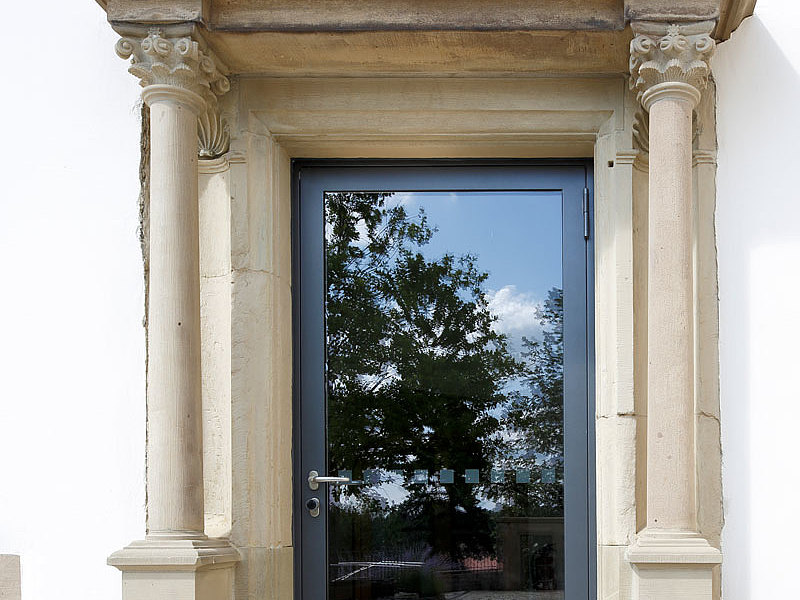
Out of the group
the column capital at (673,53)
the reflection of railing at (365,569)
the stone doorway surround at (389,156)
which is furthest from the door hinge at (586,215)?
the reflection of railing at (365,569)

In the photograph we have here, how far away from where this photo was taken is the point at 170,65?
330 cm

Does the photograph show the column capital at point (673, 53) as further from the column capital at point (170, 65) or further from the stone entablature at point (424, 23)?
the column capital at point (170, 65)

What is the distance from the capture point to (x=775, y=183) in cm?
357

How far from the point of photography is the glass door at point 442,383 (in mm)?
3730

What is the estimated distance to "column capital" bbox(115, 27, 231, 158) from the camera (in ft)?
10.8

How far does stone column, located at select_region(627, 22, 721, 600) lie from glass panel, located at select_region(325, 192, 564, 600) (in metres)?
0.63

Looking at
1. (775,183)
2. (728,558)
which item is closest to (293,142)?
(775,183)

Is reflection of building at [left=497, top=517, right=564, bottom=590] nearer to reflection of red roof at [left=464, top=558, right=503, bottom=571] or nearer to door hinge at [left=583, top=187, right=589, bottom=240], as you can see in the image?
reflection of red roof at [left=464, top=558, right=503, bottom=571]

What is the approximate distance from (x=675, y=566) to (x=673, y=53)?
1.61m

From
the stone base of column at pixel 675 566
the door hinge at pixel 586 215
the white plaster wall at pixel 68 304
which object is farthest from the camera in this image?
the door hinge at pixel 586 215

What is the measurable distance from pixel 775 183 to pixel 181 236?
2.07 metres

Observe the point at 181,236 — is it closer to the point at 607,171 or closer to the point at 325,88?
the point at 325,88

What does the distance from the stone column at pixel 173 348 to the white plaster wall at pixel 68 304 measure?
398 millimetres

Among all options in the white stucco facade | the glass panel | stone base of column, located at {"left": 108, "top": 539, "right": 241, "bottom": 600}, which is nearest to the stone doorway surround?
stone base of column, located at {"left": 108, "top": 539, "right": 241, "bottom": 600}
